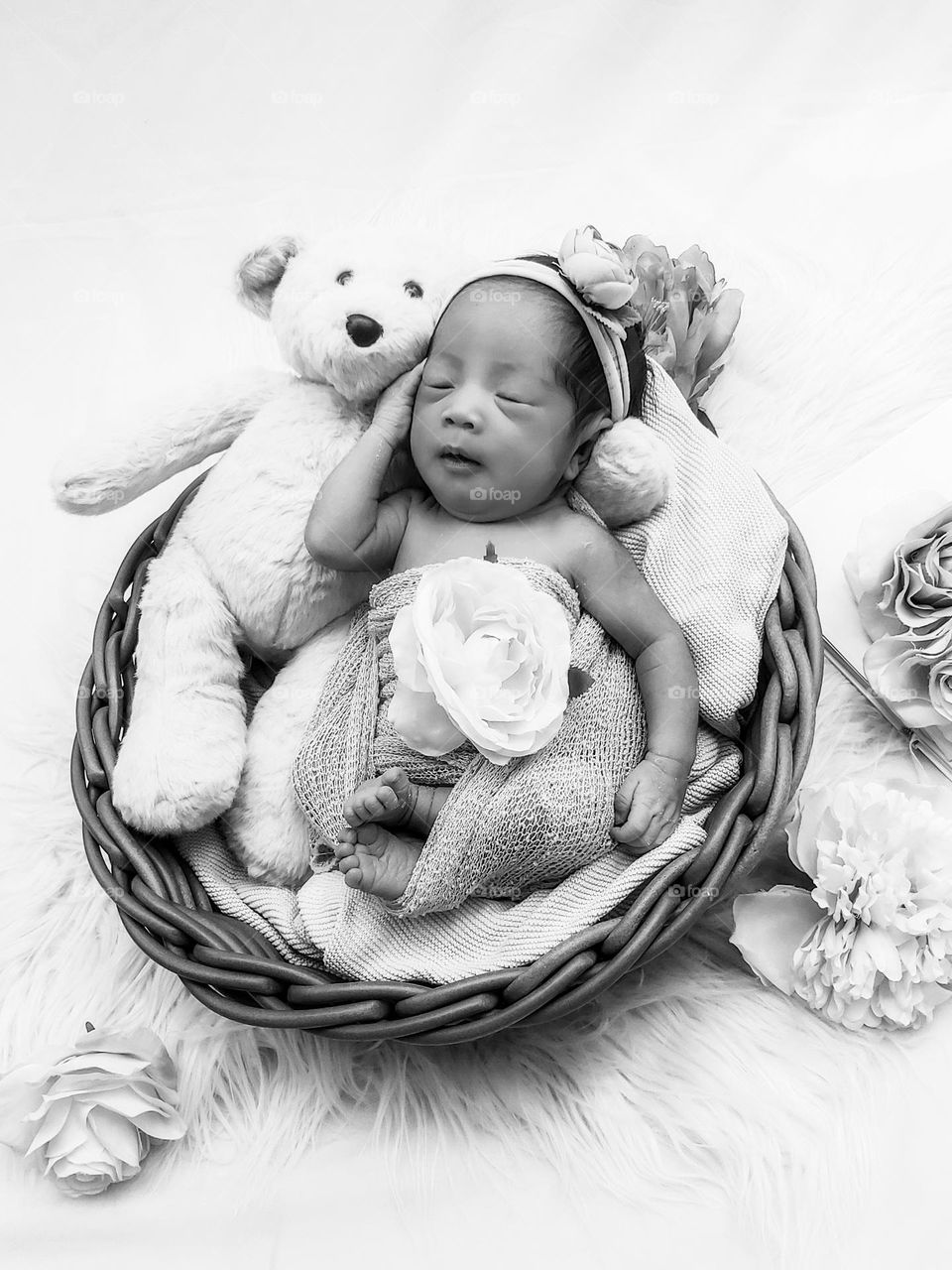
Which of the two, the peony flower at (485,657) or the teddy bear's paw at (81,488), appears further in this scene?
the teddy bear's paw at (81,488)

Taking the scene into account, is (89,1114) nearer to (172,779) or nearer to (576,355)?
(172,779)

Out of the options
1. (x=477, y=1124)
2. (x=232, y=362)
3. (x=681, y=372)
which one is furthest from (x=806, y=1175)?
(x=232, y=362)

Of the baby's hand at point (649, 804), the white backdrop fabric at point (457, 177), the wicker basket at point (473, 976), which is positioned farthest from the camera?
the white backdrop fabric at point (457, 177)

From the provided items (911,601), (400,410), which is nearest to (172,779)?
(400,410)

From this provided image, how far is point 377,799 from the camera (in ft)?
3.91

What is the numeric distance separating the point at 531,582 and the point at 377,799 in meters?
0.29

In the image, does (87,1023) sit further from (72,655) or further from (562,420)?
(562,420)

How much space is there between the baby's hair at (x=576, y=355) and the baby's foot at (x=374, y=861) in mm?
487

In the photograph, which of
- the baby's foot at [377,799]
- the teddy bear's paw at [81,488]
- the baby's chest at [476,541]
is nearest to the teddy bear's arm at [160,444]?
the teddy bear's paw at [81,488]

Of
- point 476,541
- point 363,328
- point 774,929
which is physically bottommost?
point 774,929

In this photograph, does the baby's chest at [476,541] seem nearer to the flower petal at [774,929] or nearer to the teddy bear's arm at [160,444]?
the teddy bear's arm at [160,444]

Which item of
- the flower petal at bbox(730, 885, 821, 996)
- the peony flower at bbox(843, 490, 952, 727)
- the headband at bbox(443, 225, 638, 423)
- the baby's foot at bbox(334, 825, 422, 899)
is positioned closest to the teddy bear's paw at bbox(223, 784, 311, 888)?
the baby's foot at bbox(334, 825, 422, 899)

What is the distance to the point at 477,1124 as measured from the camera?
4.03ft

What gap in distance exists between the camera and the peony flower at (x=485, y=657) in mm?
1161
